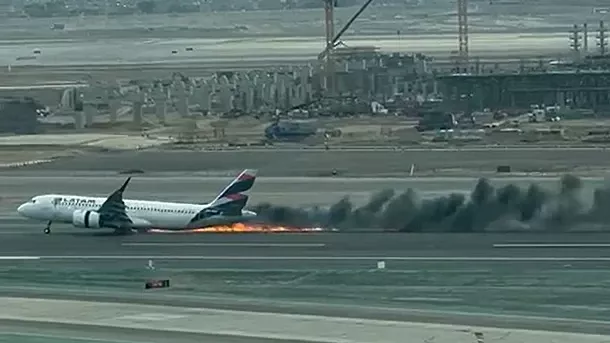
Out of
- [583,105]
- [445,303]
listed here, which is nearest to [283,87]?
[583,105]

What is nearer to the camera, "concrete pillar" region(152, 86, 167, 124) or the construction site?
the construction site

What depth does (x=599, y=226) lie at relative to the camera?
45375mm

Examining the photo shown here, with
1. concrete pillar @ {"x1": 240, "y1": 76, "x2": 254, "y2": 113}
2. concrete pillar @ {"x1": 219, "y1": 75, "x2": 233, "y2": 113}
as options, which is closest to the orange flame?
concrete pillar @ {"x1": 240, "y1": 76, "x2": 254, "y2": 113}

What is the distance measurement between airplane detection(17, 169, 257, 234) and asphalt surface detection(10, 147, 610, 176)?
40.9 ft

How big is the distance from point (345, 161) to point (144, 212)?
17.2 meters

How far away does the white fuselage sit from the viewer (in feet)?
155

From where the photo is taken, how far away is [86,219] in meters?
47.2

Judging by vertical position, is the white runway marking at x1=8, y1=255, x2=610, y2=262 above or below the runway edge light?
below

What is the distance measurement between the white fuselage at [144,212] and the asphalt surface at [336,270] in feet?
1.73

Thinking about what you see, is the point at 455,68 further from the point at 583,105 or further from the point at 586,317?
the point at 586,317

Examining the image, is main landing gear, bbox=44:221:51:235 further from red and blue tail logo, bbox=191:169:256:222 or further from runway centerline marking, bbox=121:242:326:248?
red and blue tail logo, bbox=191:169:256:222

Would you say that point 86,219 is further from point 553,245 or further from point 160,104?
point 160,104

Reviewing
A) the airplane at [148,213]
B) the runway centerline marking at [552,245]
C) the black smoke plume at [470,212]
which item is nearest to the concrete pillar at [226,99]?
the black smoke plume at [470,212]

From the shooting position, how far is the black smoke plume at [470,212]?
151 feet
